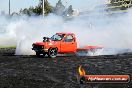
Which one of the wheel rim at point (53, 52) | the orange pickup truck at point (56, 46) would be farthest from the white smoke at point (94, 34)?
the wheel rim at point (53, 52)

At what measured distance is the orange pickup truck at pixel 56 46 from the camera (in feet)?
84.7

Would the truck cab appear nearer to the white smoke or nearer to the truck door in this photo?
the truck door

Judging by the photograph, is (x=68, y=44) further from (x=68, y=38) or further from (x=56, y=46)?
(x=56, y=46)

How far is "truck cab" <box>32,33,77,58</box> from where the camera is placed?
25.8m

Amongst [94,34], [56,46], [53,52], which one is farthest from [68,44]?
[94,34]

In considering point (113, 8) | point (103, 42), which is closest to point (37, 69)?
point (103, 42)

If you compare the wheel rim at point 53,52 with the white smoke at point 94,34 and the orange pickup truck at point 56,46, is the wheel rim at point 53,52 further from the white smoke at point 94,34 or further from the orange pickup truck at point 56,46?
the white smoke at point 94,34

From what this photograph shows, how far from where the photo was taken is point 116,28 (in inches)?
1457

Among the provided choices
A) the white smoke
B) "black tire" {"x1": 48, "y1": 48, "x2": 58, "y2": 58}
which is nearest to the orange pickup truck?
"black tire" {"x1": 48, "y1": 48, "x2": 58, "y2": 58}

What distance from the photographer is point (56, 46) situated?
85.9 feet

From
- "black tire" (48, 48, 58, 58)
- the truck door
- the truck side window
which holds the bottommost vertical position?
"black tire" (48, 48, 58, 58)

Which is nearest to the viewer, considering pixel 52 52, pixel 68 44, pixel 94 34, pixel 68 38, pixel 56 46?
pixel 52 52

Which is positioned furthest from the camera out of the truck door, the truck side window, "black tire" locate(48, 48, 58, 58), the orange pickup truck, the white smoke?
the white smoke

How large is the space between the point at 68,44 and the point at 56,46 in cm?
99
